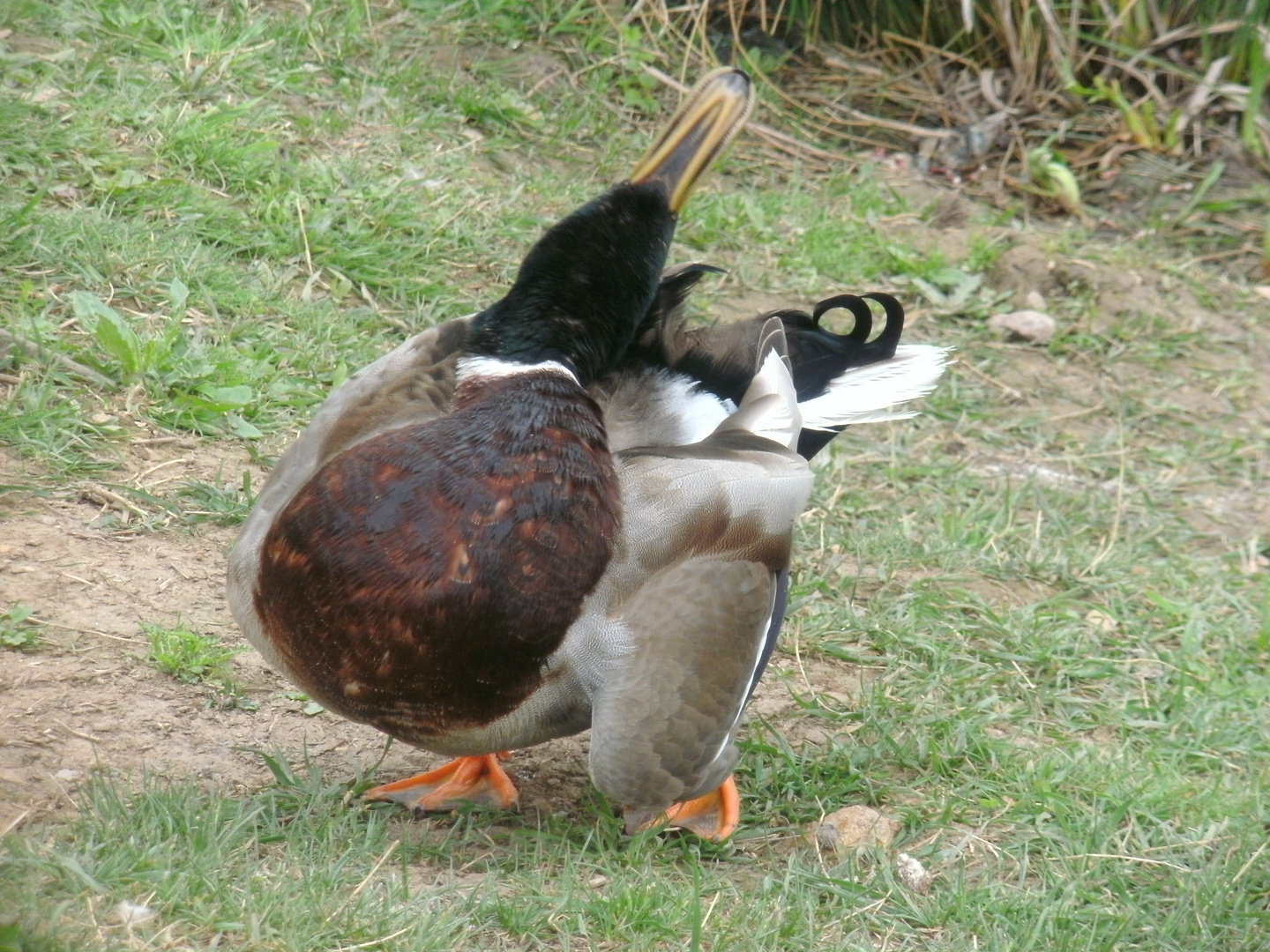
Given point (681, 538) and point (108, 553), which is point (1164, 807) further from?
point (108, 553)

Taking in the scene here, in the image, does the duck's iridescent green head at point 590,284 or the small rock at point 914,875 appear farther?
the duck's iridescent green head at point 590,284

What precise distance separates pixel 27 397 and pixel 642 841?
76.3 inches

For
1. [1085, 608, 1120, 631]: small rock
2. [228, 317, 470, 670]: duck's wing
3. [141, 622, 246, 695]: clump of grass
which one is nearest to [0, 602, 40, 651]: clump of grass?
[141, 622, 246, 695]: clump of grass

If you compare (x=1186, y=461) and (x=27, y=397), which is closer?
(x=27, y=397)

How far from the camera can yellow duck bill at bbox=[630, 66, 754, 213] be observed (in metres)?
3.08

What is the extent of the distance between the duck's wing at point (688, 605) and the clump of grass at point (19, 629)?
1.24 metres

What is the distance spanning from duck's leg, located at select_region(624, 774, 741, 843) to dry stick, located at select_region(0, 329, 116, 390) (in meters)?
1.89

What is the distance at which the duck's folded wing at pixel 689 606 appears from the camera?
2.54 m

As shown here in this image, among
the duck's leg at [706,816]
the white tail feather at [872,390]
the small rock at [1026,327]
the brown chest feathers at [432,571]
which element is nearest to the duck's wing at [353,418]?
the brown chest feathers at [432,571]

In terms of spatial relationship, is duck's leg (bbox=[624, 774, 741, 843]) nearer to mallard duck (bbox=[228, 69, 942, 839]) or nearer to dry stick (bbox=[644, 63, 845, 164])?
mallard duck (bbox=[228, 69, 942, 839])

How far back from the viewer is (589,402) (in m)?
2.87

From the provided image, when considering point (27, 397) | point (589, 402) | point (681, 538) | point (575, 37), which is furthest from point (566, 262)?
point (575, 37)

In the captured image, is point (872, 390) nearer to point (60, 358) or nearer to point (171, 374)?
point (171, 374)

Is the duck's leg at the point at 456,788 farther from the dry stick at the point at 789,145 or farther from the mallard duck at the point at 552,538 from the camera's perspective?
the dry stick at the point at 789,145
